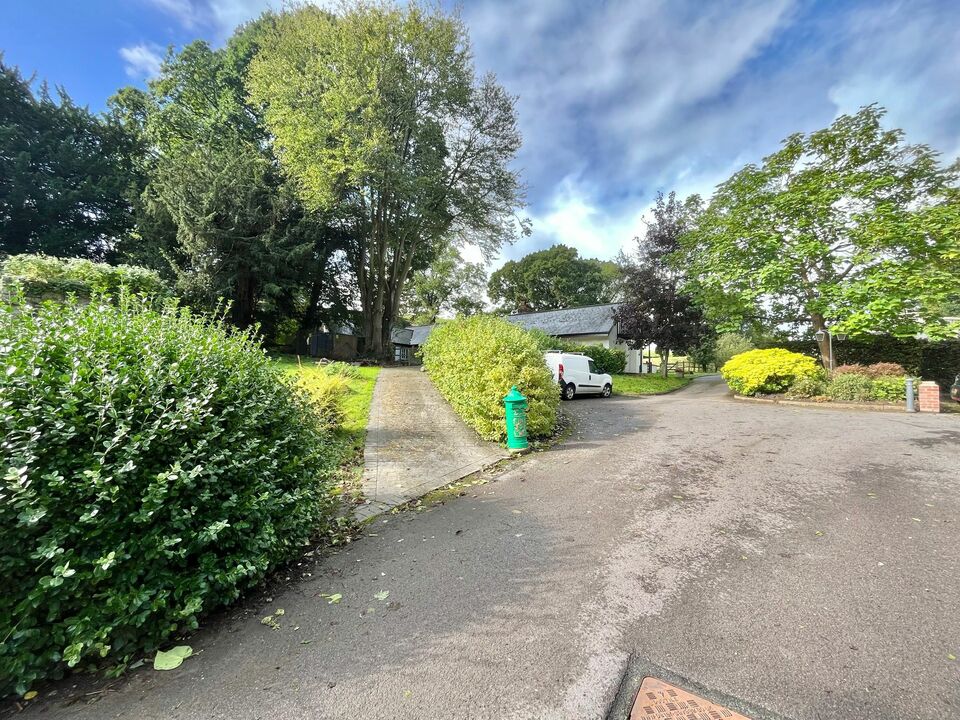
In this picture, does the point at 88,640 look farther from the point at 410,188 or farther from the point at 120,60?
the point at 410,188

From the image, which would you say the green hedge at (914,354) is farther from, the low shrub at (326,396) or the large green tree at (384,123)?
the low shrub at (326,396)

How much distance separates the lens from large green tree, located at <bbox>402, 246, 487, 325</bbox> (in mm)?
40594

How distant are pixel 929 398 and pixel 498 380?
39.9ft

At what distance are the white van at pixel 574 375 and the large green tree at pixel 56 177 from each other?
847 inches

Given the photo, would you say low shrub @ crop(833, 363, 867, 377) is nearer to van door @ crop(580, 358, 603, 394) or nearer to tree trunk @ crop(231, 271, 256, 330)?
van door @ crop(580, 358, 603, 394)

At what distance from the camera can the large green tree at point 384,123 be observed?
16078 millimetres

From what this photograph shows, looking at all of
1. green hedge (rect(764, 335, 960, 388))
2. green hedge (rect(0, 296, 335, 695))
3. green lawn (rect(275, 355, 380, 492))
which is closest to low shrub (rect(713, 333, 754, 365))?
green hedge (rect(764, 335, 960, 388))

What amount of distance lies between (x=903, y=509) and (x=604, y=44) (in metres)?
8.48

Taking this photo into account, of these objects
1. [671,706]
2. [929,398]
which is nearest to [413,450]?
[671,706]

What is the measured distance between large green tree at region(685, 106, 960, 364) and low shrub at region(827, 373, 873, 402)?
5.80ft

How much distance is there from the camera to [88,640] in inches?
73.9

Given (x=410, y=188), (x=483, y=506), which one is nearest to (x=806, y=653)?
(x=483, y=506)

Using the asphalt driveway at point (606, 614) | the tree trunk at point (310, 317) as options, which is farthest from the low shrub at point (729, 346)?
the asphalt driveway at point (606, 614)

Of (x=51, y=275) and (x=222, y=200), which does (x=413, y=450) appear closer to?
(x=51, y=275)
